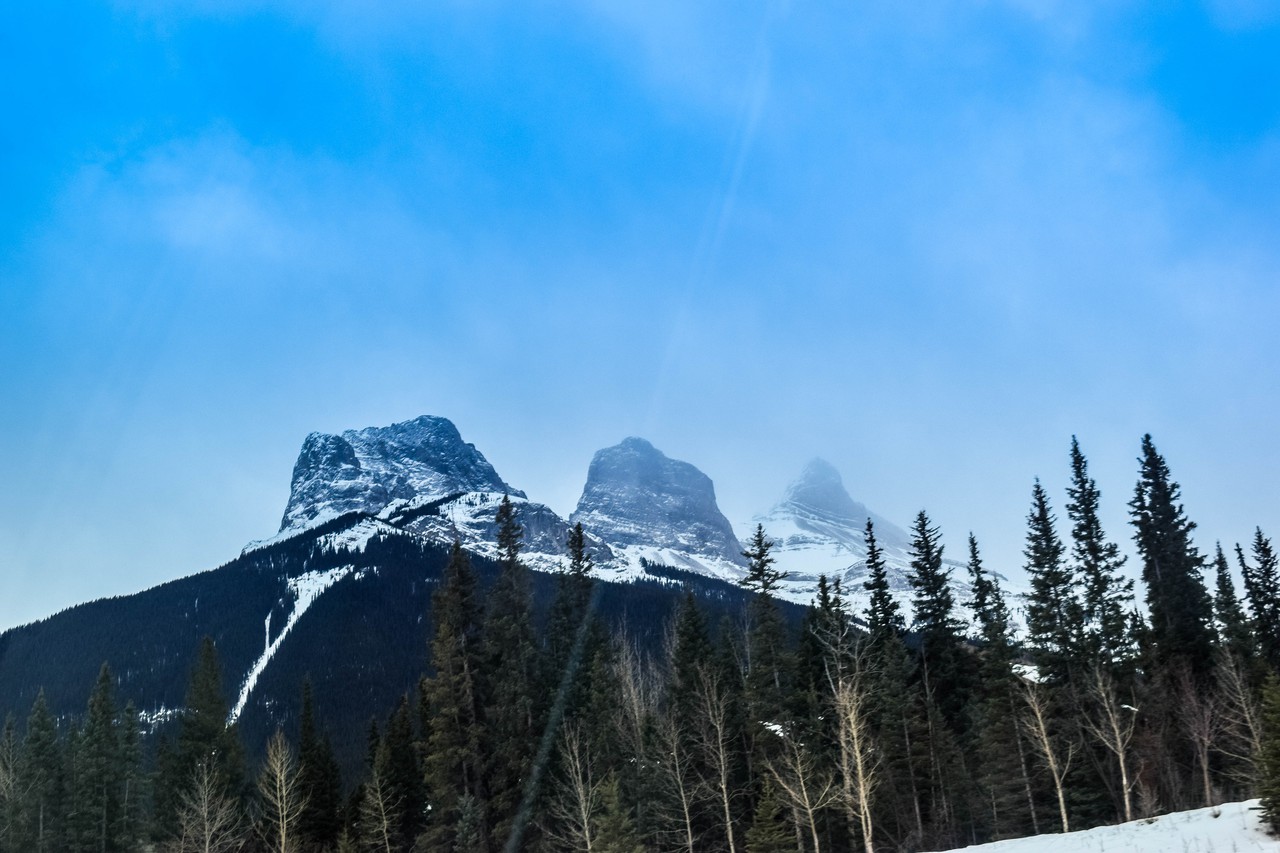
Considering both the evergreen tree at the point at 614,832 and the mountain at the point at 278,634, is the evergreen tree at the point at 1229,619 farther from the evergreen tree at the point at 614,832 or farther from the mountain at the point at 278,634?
the mountain at the point at 278,634

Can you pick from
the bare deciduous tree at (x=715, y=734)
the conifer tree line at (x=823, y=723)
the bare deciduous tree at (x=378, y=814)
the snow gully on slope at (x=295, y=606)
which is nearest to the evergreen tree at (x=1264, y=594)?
the conifer tree line at (x=823, y=723)

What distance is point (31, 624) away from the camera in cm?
18500

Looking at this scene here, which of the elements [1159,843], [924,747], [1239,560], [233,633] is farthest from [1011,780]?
[233,633]

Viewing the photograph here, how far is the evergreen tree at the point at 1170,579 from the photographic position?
5012 centimetres

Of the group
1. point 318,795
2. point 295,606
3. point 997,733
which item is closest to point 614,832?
point 997,733

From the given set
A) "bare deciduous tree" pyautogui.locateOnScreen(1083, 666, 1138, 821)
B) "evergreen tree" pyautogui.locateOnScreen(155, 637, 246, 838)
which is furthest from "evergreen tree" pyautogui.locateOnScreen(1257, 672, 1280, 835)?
"evergreen tree" pyautogui.locateOnScreen(155, 637, 246, 838)

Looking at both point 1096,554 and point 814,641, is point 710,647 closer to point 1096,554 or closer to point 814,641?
point 814,641

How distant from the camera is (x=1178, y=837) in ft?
64.9

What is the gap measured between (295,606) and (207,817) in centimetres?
13781

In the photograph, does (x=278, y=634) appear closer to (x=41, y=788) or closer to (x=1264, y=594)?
(x=41, y=788)

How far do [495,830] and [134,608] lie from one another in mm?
169692

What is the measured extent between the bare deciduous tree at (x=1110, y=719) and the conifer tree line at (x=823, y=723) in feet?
1.12

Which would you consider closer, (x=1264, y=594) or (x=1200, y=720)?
(x=1200, y=720)

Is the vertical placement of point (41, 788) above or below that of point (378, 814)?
above
